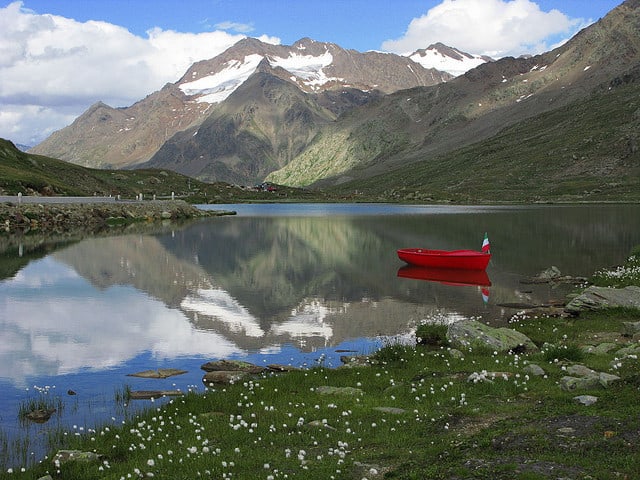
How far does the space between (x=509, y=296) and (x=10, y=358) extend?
30.6m

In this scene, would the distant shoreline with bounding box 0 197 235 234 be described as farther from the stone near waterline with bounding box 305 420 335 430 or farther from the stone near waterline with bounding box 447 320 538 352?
the stone near waterline with bounding box 305 420 335 430

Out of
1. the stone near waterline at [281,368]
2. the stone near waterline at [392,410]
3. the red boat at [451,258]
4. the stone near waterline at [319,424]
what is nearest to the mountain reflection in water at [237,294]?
the red boat at [451,258]

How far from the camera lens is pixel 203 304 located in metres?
39.4

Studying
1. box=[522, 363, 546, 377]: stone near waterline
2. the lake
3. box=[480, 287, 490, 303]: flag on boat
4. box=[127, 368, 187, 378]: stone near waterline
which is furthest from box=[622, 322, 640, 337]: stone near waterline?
box=[127, 368, 187, 378]: stone near waterline

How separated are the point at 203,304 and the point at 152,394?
61.2 feet

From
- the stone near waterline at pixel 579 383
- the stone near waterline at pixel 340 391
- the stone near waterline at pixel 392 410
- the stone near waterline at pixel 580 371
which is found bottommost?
the stone near waterline at pixel 340 391

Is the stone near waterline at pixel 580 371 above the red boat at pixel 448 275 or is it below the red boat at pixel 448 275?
above

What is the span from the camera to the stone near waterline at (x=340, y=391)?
18.8m

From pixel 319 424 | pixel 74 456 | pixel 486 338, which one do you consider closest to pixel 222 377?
pixel 319 424

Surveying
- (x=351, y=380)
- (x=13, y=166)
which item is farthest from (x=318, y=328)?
(x=13, y=166)

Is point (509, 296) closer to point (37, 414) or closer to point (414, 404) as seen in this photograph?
point (414, 404)

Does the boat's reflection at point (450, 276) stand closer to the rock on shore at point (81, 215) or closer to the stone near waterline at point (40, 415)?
the stone near waterline at point (40, 415)

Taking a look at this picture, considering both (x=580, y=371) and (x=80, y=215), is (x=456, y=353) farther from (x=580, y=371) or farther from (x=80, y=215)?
(x=80, y=215)

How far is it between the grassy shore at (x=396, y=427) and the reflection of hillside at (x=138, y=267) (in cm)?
2188
